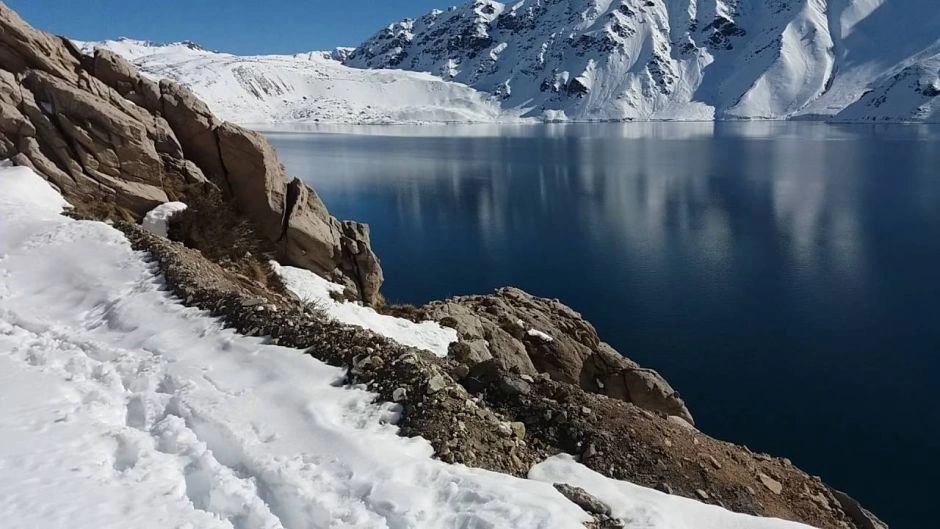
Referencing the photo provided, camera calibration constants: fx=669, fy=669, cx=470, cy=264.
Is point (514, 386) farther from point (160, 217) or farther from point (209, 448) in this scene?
point (160, 217)

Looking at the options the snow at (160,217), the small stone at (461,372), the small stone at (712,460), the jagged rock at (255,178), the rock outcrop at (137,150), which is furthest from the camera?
the jagged rock at (255,178)

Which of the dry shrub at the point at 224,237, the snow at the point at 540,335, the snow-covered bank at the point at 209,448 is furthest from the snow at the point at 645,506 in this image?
the snow at the point at 540,335

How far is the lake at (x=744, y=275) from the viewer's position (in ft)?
65.2

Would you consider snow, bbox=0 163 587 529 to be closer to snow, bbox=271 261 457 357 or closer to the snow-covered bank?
the snow-covered bank

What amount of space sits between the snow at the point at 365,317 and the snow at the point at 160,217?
2.58m

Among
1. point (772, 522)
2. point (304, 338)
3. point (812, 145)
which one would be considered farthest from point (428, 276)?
point (812, 145)

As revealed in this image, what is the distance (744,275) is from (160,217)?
27267mm

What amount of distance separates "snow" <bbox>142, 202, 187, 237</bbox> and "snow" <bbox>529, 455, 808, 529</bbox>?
11730 mm

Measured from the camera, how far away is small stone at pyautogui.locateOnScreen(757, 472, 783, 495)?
29.6 feet

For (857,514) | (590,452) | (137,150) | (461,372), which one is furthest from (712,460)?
(137,150)

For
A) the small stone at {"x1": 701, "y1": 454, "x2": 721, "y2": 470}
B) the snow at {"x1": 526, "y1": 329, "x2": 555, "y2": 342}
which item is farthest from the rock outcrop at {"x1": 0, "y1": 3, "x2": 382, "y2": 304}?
the small stone at {"x1": 701, "y1": 454, "x2": 721, "y2": 470}

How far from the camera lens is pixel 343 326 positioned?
9875 mm

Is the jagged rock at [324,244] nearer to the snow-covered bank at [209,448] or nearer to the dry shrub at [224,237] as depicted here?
the dry shrub at [224,237]

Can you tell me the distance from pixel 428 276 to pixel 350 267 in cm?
1534
